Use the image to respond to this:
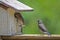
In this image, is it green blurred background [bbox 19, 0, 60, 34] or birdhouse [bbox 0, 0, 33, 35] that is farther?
green blurred background [bbox 19, 0, 60, 34]

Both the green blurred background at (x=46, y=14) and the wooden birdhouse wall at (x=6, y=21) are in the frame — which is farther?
the green blurred background at (x=46, y=14)

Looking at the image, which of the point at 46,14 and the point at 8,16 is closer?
the point at 8,16

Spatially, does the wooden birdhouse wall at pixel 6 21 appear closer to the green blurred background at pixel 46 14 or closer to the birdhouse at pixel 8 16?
the birdhouse at pixel 8 16

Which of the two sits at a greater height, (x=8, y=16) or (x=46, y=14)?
(x=46, y=14)

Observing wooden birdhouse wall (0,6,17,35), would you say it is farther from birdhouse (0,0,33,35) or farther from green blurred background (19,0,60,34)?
green blurred background (19,0,60,34)

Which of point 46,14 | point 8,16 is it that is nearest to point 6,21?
point 8,16

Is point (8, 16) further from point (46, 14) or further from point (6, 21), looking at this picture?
point (46, 14)

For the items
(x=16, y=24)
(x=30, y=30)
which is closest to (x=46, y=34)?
(x=16, y=24)

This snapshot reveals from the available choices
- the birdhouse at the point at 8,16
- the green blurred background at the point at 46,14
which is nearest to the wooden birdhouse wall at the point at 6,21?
the birdhouse at the point at 8,16

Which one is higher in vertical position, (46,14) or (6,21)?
(46,14)

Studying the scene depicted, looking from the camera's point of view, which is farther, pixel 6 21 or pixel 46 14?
pixel 46 14

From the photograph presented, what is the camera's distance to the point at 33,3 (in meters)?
5.47

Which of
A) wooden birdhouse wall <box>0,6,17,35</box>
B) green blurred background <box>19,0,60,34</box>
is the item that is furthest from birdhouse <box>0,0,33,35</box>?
green blurred background <box>19,0,60,34</box>

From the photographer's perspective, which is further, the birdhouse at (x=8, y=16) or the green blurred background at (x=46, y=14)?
the green blurred background at (x=46, y=14)
